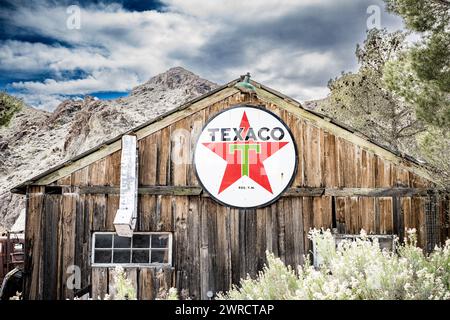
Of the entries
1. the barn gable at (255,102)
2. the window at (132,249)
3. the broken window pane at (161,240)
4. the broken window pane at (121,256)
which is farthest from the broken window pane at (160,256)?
the barn gable at (255,102)

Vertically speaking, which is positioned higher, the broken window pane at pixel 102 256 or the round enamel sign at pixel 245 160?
the round enamel sign at pixel 245 160

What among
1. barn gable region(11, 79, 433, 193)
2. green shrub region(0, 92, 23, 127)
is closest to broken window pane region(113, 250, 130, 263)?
barn gable region(11, 79, 433, 193)

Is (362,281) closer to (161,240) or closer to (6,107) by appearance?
(161,240)

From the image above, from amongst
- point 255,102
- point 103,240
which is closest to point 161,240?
point 103,240

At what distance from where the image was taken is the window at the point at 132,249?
8.38m

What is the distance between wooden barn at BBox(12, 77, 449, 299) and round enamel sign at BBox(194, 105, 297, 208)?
8cm

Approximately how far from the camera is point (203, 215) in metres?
8.38

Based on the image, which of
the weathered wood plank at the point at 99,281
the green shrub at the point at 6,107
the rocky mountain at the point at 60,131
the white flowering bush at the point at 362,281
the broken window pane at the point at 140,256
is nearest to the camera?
the white flowering bush at the point at 362,281

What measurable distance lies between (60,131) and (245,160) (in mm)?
45438

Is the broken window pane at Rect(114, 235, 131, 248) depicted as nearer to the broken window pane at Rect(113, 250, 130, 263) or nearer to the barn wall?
the broken window pane at Rect(113, 250, 130, 263)

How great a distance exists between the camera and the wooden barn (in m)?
8.27

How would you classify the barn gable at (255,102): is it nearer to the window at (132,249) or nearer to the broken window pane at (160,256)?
the window at (132,249)

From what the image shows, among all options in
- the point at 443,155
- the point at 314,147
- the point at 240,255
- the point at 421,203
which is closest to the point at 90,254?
the point at 240,255

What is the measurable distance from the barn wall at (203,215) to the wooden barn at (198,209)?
0.02 m
